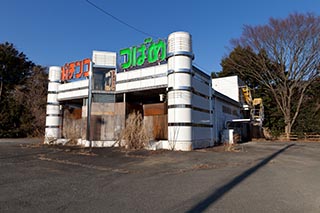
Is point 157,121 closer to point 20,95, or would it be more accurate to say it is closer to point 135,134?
point 135,134

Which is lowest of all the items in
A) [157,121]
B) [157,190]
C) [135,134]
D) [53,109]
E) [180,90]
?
[157,190]

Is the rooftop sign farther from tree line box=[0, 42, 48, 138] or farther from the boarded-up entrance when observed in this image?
tree line box=[0, 42, 48, 138]

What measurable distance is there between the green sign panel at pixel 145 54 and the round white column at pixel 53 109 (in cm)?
729

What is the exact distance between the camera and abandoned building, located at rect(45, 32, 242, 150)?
1383cm

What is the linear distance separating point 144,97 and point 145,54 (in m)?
3.78

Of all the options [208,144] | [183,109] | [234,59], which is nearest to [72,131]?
[183,109]

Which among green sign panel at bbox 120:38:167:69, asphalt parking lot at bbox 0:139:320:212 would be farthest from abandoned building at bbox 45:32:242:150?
asphalt parking lot at bbox 0:139:320:212

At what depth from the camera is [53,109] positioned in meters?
19.7

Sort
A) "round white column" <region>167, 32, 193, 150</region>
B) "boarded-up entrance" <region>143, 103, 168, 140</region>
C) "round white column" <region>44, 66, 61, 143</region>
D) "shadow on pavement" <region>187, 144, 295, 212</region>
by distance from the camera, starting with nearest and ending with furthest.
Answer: "shadow on pavement" <region>187, 144, 295, 212</region> < "round white column" <region>167, 32, 193, 150</region> < "boarded-up entrance" <region>143, 103, 168, 140</region> < "round white column" <region>44, 66, 61, 143</region>

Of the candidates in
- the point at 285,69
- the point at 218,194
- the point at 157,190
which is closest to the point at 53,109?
the point at 157,190

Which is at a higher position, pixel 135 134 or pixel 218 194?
pixel 135 134

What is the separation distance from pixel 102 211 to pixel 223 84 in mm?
25053

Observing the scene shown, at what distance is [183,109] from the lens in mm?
13531

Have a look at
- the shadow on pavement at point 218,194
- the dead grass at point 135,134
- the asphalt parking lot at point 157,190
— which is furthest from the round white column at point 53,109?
the shadow on pavement at point 218,194
